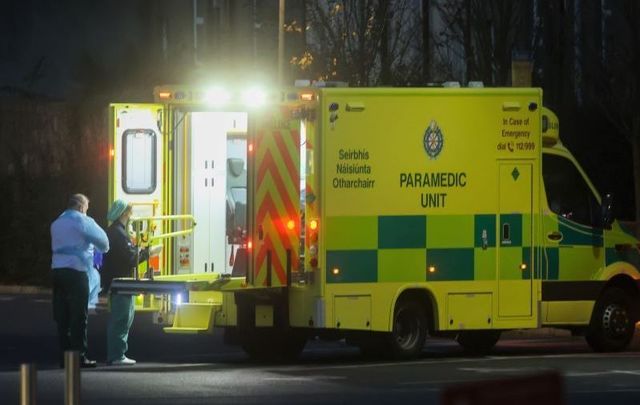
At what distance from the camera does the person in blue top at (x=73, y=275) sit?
599 inches

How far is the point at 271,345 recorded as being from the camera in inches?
647

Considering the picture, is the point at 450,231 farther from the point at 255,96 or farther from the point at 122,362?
the point at 122,362

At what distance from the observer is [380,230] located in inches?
612

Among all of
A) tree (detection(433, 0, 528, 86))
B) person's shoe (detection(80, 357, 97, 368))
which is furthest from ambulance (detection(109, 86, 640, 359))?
tree (detection(433, 0, 528, 86))

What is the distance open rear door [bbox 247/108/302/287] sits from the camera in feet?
50.8

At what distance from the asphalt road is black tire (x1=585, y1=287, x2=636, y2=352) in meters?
0.19

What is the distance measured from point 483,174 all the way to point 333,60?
12786mm

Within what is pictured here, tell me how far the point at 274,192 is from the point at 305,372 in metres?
1.94

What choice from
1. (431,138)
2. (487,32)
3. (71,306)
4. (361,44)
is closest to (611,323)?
(431,138)

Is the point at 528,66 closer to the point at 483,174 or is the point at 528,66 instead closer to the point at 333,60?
the point at 483,174

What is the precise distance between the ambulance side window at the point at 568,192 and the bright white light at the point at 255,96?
3110 millimetres

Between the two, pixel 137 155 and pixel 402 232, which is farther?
pixel 137 155

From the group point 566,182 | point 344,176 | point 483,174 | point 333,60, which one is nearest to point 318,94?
point 344,176

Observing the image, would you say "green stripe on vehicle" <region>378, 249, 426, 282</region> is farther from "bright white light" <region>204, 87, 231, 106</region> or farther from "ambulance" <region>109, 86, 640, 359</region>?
"bright white light" <region>204, 87, 231, 106</region>
